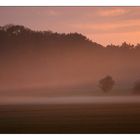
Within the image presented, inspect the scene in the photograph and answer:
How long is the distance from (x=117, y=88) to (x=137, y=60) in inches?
9.4

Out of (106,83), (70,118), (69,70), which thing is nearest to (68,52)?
(69,70)

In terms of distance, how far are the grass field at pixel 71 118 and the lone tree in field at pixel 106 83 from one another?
0.37ft

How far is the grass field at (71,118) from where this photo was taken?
3.63 m

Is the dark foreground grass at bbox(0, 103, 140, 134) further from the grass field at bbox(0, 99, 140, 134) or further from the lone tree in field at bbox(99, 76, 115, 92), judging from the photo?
the lone tree in field at bbox(99, 76, 115, 92)

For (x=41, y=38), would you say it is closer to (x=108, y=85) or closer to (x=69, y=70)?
(x=69, y=70)

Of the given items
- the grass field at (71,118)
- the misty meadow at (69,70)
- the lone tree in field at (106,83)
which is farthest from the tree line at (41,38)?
the grass field at (71,118)

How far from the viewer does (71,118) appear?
3.64 meters

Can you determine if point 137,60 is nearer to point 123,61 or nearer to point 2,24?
point 123,61

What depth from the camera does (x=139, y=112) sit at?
362 centimetres

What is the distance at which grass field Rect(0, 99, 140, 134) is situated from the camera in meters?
3.63

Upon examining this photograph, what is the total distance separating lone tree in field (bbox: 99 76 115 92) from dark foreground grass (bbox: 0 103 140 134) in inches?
4.7

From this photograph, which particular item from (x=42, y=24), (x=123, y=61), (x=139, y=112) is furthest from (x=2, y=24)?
(x=139, y=112)

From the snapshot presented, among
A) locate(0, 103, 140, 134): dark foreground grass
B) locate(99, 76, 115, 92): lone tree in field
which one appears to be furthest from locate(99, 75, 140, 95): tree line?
locate(0, 103, 140, 134): dark foreground grass

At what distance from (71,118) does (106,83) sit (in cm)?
34
